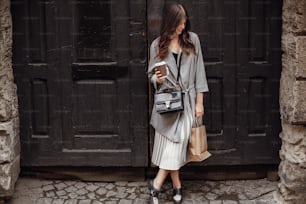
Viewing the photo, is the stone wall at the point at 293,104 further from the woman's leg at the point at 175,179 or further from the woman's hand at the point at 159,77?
the woman's hand at the point at 159,77

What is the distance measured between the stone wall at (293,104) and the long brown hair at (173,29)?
2.79 ft

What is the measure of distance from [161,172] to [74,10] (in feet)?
5.52

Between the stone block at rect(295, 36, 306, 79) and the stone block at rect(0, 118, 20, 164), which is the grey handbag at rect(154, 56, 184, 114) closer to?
the stone block at rect(295, 36, 306, 79)

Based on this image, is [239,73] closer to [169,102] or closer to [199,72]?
[199,72]

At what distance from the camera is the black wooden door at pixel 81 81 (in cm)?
604

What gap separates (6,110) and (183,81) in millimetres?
1548

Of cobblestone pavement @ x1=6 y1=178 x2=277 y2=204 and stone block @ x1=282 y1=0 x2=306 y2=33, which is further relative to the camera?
cobblestone pavement @ x1=6 y1=178 x2=277 y2=204

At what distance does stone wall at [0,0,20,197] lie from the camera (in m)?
5.64

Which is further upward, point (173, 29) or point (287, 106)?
point (173, 29)

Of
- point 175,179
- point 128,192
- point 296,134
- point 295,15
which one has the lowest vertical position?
point 128,192

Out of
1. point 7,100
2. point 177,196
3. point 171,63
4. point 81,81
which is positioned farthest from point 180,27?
point 7,100

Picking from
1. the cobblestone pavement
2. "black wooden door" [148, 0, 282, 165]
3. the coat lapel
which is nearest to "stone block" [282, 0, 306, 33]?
"black wooden door" [148, 0, 282, 165]

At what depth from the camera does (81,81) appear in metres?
6.14

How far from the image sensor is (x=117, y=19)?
238 inches
